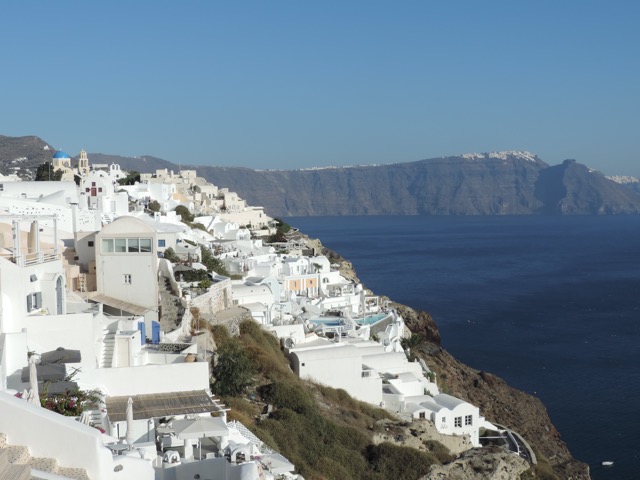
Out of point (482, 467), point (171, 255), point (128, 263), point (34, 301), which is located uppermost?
point (128, 263)

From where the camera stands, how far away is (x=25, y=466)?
458 centimetres

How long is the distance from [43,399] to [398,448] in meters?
7.72

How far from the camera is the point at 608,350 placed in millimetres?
34094

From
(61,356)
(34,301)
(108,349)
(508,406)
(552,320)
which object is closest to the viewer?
(61,356)

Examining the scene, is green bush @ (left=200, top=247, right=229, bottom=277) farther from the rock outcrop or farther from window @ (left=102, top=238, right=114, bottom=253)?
the rock outcrop

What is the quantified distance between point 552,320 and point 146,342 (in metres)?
33.5

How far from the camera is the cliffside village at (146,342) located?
6371mm

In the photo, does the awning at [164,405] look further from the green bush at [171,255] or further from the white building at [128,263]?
the green bush at [171,255]

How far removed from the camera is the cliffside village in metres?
6.37

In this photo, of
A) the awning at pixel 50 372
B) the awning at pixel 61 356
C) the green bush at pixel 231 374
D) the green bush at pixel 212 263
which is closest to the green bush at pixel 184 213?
the green bush at pixel 212 263

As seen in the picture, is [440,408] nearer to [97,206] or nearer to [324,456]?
[324,456]

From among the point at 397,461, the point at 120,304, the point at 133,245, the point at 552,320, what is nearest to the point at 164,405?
the point at 120,304

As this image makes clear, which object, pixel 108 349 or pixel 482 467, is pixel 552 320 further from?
pixel 108 349

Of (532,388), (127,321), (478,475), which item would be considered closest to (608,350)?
(532,388)
